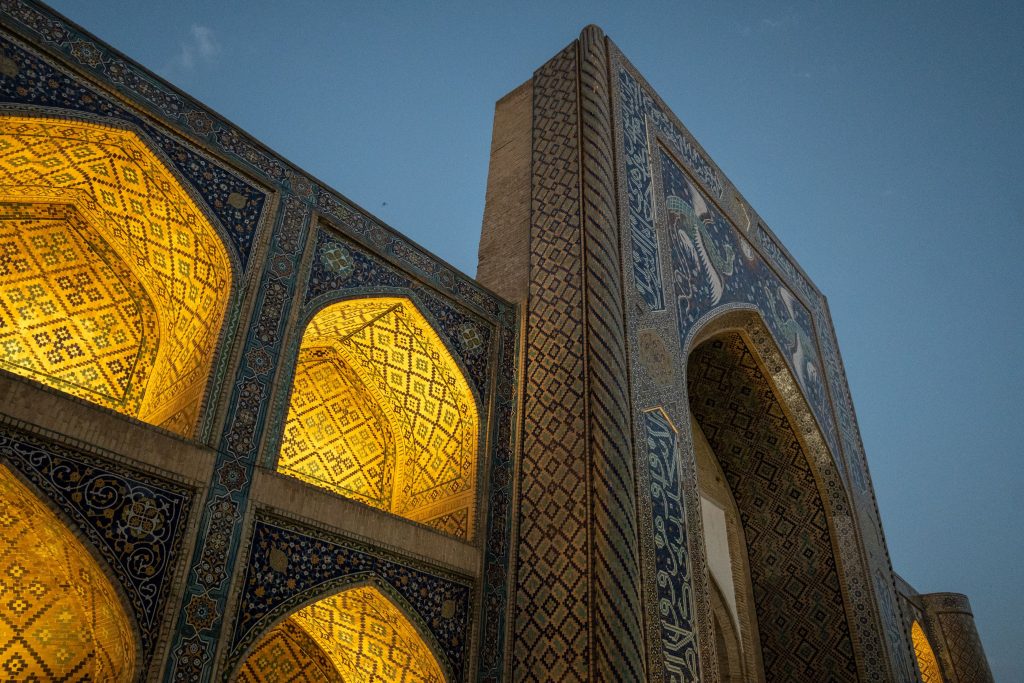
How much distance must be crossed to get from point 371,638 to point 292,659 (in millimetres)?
1267

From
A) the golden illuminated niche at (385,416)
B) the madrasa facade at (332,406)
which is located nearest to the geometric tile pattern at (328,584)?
the madrasa facade at (332,406)

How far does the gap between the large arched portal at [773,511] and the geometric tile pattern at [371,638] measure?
14.0 ft

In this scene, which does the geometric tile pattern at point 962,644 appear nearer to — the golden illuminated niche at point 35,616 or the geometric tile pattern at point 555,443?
the geometric tile pattern at point 555,443

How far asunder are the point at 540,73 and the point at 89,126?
160 inches

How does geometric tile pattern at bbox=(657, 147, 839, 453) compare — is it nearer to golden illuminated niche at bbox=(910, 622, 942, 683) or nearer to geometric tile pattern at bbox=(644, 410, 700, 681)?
geometric tile pattern at bbox=(644, 410, 700, 681)

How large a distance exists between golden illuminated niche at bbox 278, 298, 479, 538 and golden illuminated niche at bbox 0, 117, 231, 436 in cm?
85

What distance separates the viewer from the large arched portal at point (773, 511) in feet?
23.0

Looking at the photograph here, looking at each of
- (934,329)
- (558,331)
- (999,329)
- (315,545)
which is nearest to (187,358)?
(315,545)

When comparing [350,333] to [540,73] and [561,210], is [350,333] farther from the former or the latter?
[540,73]

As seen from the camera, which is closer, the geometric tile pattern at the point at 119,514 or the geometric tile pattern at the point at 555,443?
the geometric tile pattern at the point at 119,514

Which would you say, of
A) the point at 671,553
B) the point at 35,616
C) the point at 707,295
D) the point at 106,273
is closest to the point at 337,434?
the point at 106,273

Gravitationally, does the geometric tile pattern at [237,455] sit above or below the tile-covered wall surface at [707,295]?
below

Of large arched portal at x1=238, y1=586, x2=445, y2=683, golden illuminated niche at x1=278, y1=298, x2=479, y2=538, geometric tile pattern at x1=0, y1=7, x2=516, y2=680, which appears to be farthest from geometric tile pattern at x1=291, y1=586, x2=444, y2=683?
golden illuminated niche at x1=278, y1=298, x2=479, y2=538

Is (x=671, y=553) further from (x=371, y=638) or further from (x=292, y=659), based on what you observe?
(x=292, y=659)
